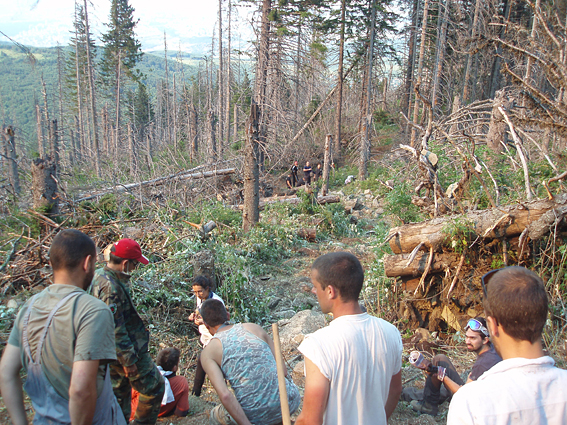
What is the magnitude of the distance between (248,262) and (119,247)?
16.5 feet

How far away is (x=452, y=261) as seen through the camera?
16.6 feet

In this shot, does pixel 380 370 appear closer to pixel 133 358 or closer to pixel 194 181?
pixel 133 358

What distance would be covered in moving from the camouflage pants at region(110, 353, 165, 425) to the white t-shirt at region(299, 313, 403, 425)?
1.74 meters

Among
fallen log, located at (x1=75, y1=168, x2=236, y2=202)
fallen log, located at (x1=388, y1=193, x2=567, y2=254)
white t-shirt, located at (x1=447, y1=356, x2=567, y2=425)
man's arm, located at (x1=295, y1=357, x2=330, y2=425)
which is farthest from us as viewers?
fallen log, located at (x1=75, y1=168, x2=236, y2=202)

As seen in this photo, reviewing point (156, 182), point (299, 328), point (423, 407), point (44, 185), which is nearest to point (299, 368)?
point (299, 328)

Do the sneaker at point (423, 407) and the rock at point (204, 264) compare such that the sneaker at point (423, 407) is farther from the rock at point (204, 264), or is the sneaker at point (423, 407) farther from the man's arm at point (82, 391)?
the rock at point (204, 264)

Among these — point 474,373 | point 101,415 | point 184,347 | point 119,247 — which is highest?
point 119,247

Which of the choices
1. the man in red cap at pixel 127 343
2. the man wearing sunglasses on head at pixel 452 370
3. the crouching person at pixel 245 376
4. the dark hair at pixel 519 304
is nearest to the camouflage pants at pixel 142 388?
the man in red cap at pixel 127 343

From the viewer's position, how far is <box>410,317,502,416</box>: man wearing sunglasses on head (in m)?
2.91

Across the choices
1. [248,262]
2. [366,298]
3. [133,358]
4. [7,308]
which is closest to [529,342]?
[133,358]

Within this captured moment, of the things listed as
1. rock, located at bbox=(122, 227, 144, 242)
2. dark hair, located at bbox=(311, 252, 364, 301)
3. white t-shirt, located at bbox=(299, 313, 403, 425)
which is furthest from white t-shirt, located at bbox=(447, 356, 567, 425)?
rock, located at bbox=(122, 227, 144, 242)

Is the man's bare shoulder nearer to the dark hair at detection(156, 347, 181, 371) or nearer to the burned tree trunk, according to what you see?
the dark hair at detection(156, 347, 181, 371)

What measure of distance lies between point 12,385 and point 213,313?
4.25 feet

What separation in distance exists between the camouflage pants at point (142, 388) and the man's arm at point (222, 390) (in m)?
0.61
